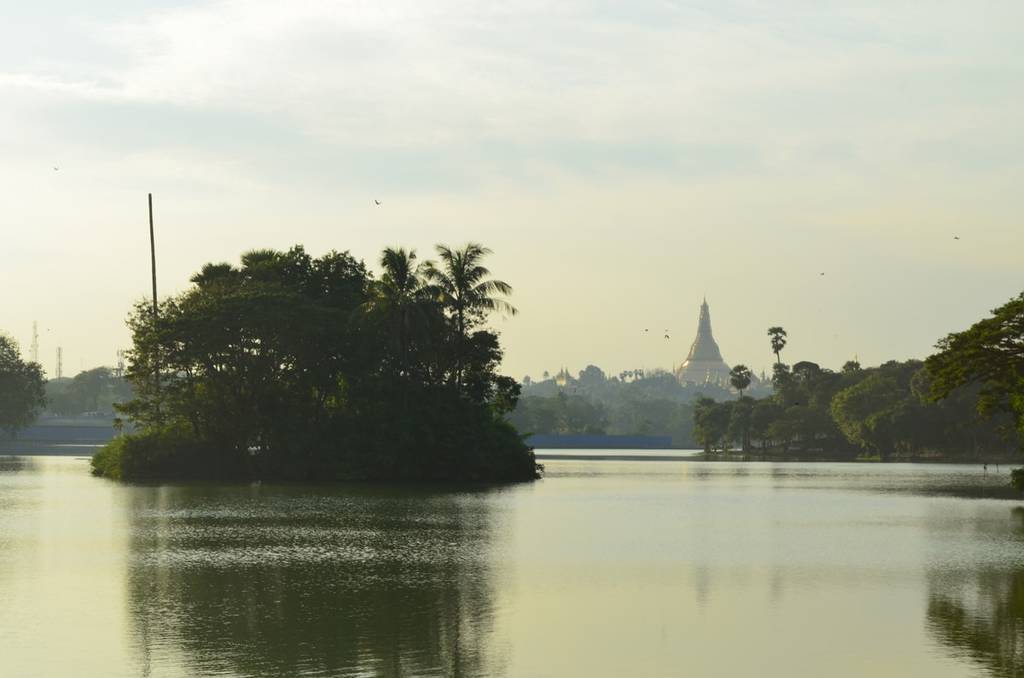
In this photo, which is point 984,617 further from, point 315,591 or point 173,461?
point 173,461

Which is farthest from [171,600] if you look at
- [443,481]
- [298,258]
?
[298,258]

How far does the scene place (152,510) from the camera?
58750 mm

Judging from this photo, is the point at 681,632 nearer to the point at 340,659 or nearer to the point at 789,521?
the point at 340,659

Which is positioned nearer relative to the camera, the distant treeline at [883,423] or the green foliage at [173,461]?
the green foliage at [173,461]

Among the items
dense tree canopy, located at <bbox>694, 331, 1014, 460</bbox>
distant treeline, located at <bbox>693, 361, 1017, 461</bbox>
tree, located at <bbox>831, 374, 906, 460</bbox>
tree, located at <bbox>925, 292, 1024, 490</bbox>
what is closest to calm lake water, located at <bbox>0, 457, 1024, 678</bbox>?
tree, located at <bbox>925, 292, 1024, 490</bbox>

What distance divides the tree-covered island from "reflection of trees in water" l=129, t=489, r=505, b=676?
97.9ft

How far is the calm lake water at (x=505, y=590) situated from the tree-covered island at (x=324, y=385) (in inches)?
938

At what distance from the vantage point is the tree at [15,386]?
592 ft

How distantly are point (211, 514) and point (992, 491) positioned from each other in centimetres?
4770

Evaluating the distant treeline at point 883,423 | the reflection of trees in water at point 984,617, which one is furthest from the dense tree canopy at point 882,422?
the reflection of trees in water at point 984,617

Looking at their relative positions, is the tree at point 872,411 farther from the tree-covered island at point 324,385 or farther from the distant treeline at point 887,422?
the tree-covered island at point 324,385

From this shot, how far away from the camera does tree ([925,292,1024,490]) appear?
64000 millimetres

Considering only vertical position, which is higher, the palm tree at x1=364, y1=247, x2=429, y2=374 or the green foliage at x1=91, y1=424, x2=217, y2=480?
the palm tree at x1=364, y1=247, x2=429, y2=374

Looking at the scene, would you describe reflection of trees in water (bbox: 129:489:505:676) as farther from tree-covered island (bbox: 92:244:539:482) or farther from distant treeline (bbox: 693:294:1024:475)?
distant treeline (bbox: 693:294:1024:475)
